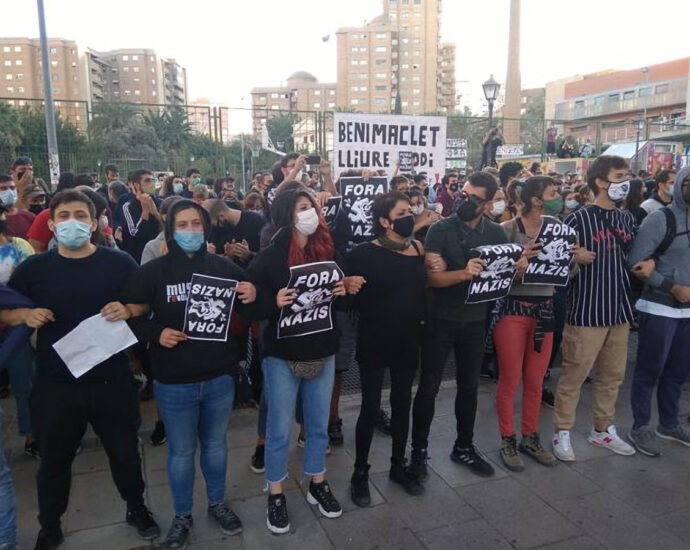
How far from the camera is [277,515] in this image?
10.9 ft

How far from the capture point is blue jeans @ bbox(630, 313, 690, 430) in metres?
4.32

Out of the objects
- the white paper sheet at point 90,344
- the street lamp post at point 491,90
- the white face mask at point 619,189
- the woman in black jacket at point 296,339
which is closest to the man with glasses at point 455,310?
the woman in black jacket at point 296,339

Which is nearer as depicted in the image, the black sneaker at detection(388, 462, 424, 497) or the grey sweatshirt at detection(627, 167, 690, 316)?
the black sneaker at detection(388, 462, 424, 497)

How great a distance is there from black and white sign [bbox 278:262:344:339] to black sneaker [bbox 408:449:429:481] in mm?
1215

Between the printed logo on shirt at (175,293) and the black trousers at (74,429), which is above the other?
the printed logo on shirt at (175,293)

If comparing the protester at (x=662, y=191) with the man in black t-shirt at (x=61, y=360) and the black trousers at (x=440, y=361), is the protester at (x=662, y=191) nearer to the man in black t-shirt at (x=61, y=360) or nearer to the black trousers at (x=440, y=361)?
the black trousers at (x=440, y=361)

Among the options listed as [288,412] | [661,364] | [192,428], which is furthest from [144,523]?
[661,364]

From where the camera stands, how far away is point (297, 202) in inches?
133

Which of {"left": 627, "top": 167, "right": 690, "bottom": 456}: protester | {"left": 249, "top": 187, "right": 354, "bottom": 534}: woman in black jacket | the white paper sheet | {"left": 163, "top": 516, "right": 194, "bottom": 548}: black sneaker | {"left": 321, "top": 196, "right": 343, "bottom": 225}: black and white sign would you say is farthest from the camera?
{"left": 321, "top": 196, "right": 343, "bottom": 225}: black and white sign

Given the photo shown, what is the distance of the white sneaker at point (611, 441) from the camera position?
427 cm

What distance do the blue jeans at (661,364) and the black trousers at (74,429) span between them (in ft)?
12.2

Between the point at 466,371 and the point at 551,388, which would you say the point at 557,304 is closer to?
the point at 551,388

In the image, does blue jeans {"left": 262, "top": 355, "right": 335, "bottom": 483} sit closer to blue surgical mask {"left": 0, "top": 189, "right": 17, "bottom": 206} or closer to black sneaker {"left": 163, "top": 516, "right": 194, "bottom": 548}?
black sneaker {"left": 163, "top": 516, "right": 194, "bottom": 548}

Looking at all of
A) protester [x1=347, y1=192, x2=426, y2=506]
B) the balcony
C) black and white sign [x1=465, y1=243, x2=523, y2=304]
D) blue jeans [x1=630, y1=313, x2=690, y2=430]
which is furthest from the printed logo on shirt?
the balcony
